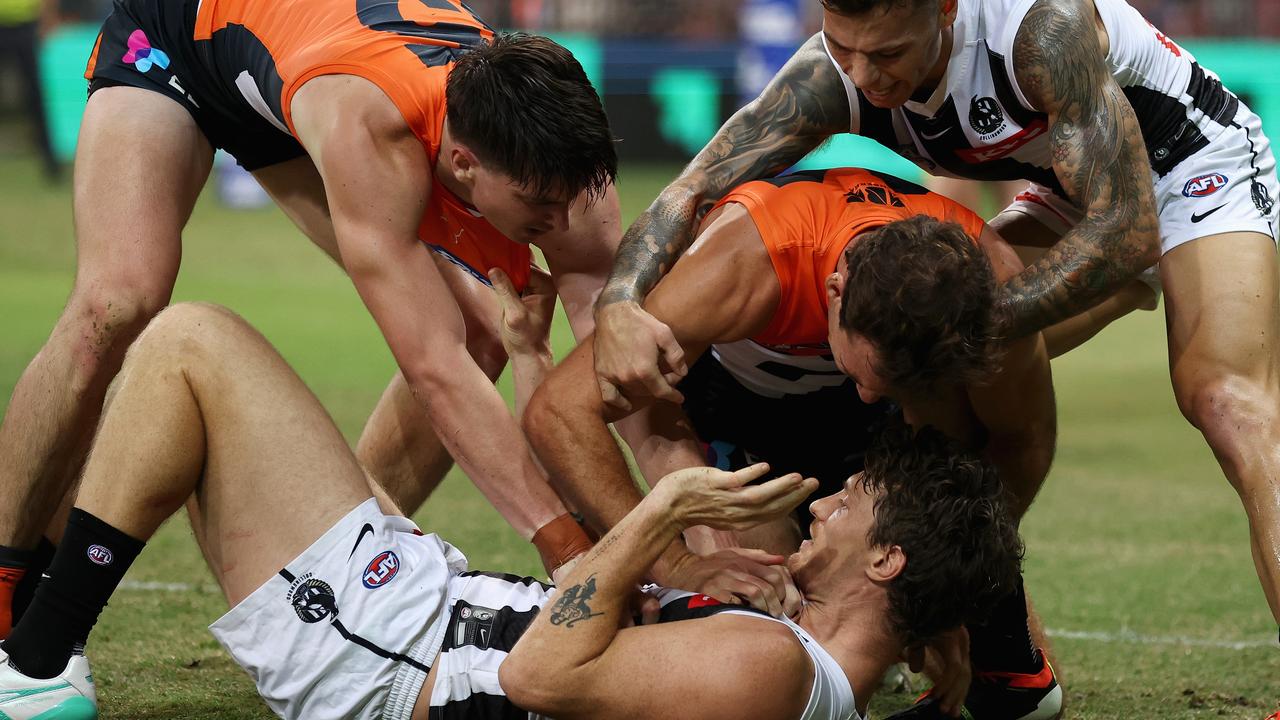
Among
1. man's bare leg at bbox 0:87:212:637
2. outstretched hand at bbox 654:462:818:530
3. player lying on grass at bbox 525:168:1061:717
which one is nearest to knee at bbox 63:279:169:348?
man's bare leg at bbox 0:87:212:637

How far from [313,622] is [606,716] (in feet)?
2.28

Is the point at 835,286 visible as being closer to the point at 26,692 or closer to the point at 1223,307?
the point at 1223,307

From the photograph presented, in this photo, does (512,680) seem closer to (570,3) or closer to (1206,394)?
(1206,394)

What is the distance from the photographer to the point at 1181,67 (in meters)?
4.40

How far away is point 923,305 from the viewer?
3.27 meters

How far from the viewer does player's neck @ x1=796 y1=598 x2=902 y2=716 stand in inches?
125

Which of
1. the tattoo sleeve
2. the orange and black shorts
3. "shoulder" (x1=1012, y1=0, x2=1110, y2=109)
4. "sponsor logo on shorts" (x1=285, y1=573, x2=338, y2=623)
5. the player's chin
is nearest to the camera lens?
"sponsor logo on shorts" (x1=285, y1=573, x2=338, y2=623)

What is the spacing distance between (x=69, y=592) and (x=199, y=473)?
40cm

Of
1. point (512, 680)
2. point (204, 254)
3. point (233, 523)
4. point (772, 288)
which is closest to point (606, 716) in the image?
point (512, 680)

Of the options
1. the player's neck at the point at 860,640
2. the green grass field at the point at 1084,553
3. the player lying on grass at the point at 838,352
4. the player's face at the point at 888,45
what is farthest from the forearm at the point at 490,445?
the player's face at the point at 888,45

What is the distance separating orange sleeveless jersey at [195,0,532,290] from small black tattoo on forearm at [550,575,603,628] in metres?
1.45

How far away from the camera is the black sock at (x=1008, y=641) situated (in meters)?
3.75

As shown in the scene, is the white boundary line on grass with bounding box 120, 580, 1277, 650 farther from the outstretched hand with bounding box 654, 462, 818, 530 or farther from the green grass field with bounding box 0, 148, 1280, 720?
the outstretched hand with bounding box 654, 462, 818, 530

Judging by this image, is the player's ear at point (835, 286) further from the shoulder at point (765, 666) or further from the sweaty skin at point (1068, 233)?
the shoulder at point (765, 666)
